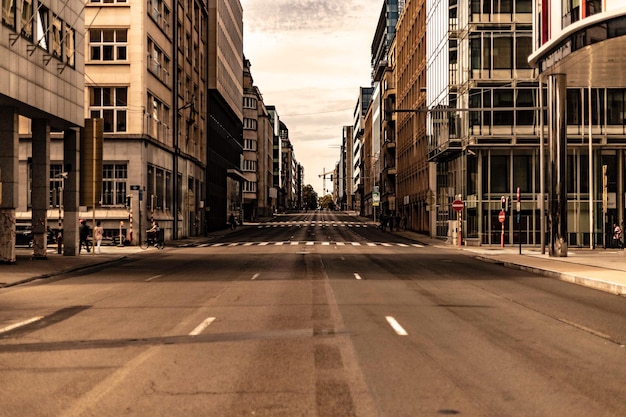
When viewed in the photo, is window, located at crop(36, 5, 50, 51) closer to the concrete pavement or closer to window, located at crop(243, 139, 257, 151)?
the concrete pavement

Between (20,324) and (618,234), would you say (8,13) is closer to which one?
→ (20,324)

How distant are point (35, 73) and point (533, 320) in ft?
70.4

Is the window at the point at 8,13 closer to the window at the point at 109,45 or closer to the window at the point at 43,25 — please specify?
the window at the point at 43,25

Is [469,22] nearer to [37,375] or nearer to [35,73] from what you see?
[35,73]

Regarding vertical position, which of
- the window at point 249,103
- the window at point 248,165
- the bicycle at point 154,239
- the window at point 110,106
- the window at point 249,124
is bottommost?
the bicycle at point 154,239

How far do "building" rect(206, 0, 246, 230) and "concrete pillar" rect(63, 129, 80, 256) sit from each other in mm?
31260

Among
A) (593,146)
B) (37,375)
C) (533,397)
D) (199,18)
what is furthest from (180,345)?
(199,18)

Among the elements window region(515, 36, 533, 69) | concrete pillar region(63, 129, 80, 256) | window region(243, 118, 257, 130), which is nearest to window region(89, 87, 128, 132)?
concrete pillar region(63, 129, 80, 256)

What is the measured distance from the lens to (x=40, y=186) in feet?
96.1

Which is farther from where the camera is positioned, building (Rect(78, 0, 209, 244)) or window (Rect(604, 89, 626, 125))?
window (Rect(604, 89, 626, 125))

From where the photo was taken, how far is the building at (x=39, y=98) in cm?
2491

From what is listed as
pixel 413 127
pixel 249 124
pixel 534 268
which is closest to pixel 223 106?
pixel 413 127

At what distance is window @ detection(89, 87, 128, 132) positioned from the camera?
42.4m

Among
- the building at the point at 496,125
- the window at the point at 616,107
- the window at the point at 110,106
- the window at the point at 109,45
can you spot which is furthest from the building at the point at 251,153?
the window at the point at 616,107
